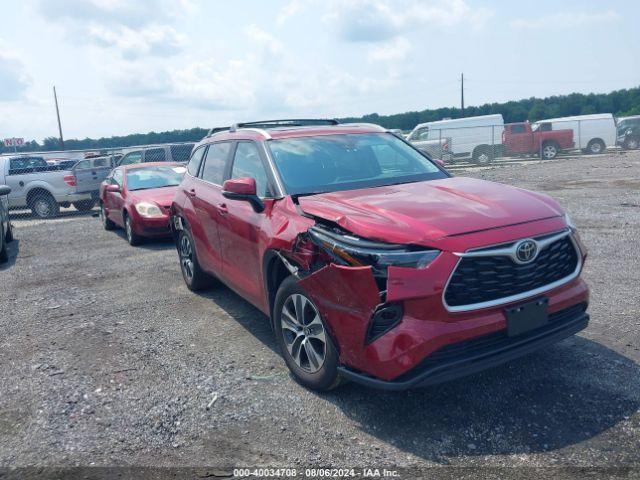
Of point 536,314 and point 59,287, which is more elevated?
point 536,314

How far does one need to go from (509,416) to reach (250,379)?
73.6 inches

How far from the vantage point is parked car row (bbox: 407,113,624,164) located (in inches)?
1168

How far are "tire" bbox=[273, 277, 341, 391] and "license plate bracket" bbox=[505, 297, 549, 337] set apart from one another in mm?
1096

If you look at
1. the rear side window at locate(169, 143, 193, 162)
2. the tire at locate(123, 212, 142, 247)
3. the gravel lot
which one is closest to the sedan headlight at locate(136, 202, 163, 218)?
the tire at locate(123, 212, 142, 247)

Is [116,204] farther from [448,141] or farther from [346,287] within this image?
[448,141]

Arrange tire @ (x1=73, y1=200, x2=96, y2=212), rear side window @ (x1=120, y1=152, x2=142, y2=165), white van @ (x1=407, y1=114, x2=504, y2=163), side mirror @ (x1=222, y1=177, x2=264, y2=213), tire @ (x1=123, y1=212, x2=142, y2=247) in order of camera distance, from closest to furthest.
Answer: side mirror @ (x1=222, y1=177, x2=264, y2=213) < tire @ (x1=123, y1=212, x2=142, y2=247) < tire @ (x1=73, y1=200, x2=96, y2=212) < rear side window @ (x1=120, y1=152, x2=142, y2=165) < white van @ (x1=407, y1=114, x2=504, y2=163)

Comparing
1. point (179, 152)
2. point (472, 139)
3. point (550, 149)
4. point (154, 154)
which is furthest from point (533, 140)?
point (154, 154)

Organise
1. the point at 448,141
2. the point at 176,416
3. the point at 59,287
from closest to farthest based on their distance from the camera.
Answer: the point at 176,416, the point at 59,287, the point at 448,141

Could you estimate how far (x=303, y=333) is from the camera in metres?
4.06

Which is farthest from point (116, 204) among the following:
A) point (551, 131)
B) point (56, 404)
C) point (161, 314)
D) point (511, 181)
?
point (551, 131)

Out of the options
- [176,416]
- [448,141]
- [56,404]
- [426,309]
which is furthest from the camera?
[448,141]

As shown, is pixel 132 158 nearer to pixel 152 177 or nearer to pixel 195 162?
pixel 152 177

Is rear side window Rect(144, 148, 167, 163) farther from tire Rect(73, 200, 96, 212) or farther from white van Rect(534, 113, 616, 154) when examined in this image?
white van Rect(534, 113, 616, 154)

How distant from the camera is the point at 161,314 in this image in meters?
6.15
